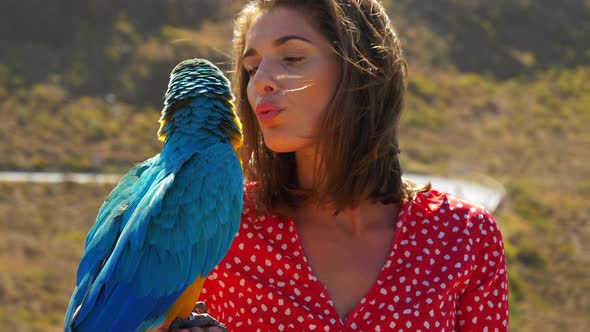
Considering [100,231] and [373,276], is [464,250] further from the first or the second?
[100,231]

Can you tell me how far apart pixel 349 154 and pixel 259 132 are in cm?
38

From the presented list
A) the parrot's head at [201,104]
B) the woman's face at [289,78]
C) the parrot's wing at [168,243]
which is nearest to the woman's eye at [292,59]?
the woman's face at [289,78]

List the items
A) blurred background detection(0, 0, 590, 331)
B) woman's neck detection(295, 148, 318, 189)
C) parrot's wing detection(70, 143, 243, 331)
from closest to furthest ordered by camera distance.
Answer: parrot's wing detection(70, 143, 243, 331) → woman's neck detection(295, 148, 318, 189) → blurred background detection(0, 0, 590, 331)

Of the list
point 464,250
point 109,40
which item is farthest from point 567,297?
point 109,40

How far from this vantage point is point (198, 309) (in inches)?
105

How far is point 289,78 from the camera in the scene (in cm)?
260

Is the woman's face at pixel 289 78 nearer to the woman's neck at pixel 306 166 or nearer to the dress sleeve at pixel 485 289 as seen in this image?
the woman's neck at pixel 306 166

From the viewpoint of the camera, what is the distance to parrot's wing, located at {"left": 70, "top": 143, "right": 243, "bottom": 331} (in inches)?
94.0

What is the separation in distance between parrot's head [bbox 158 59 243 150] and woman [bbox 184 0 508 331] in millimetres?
120

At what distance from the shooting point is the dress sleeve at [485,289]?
2664 mm

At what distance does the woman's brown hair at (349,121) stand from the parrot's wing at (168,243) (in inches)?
11.5

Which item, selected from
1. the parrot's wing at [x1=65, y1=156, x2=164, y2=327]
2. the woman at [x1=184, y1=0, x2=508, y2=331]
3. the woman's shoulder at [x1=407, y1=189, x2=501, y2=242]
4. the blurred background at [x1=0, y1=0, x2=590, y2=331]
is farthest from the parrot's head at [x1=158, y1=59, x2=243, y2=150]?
the blurred background at [x1=0, y1=0, x2=590, y2=331]

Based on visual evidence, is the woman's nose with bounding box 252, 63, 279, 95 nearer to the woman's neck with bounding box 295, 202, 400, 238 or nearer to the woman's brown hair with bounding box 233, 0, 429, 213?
the woman's brown hair with bounding box 233, 0, 429, 213

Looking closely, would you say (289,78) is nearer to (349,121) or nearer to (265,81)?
(265,81)
